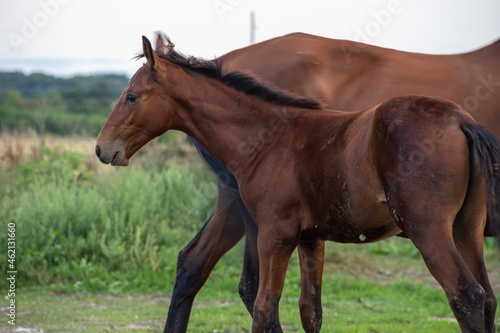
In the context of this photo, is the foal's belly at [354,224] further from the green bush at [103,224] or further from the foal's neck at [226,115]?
the green bush at [103,224]

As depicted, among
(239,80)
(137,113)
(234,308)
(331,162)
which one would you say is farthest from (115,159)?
(234,308)

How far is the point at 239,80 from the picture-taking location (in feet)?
15.7

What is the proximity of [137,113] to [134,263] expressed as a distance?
168 inches

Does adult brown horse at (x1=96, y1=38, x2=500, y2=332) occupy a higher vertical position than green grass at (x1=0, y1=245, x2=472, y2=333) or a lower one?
higher

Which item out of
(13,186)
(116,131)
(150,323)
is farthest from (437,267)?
(13,186)

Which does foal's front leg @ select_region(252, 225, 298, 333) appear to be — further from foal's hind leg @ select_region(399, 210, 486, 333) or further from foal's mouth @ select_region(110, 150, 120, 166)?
foal's mouth @ select_region(110, 150, 120, 166)

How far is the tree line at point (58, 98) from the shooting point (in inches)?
693

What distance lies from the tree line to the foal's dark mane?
12.0 m

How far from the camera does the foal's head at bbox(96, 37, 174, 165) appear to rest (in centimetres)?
464

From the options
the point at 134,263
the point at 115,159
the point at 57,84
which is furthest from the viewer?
the point at 57,84

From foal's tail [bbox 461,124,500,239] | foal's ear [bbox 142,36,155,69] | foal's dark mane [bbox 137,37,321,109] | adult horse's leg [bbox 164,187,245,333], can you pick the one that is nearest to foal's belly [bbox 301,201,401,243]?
foal's tail [bbox 461,124,500,239]

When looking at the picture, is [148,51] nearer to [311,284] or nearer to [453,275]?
[311,284]

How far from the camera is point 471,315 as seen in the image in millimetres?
3615

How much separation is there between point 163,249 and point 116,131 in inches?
171
